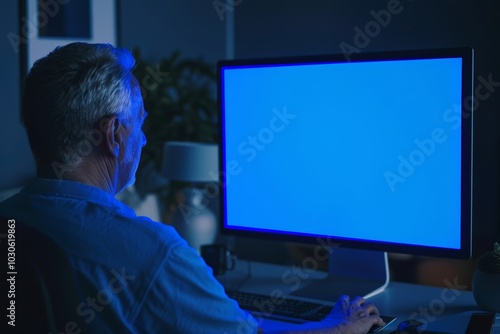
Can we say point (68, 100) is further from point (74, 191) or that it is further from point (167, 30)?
point (167, 30)

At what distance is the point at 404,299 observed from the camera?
1578mm

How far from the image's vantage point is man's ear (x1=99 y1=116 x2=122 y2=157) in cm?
108

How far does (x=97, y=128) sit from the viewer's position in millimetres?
1072

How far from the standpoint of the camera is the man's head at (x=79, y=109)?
1038 mm

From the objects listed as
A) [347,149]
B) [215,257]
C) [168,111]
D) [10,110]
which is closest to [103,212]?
[347,149]

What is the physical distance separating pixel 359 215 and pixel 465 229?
247 mm

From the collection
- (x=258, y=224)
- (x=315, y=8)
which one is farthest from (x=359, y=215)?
(x=315, y=8)

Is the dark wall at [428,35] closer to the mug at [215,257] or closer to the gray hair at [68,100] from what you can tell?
the mug at [215,257]

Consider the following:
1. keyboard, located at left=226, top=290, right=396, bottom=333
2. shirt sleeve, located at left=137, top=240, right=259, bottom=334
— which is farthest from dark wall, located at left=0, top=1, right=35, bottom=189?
shirt sleeve, located at left=137, top=240, right=259, bottom=334

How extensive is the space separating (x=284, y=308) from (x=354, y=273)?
11.8 inches

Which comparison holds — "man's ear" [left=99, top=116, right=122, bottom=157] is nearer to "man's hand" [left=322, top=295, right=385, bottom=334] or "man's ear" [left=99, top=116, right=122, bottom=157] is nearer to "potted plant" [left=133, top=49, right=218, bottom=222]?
"man's hand" [left=322, top=295, right=385, bottom=334]

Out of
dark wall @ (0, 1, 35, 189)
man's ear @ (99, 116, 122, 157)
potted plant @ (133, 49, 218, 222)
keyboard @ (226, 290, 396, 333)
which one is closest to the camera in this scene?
man's ear @ (99, 116, 122, 157)

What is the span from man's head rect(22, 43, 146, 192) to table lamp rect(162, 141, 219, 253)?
3.23 feet

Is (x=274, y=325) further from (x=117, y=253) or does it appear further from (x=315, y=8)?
(x=315, y=8)
